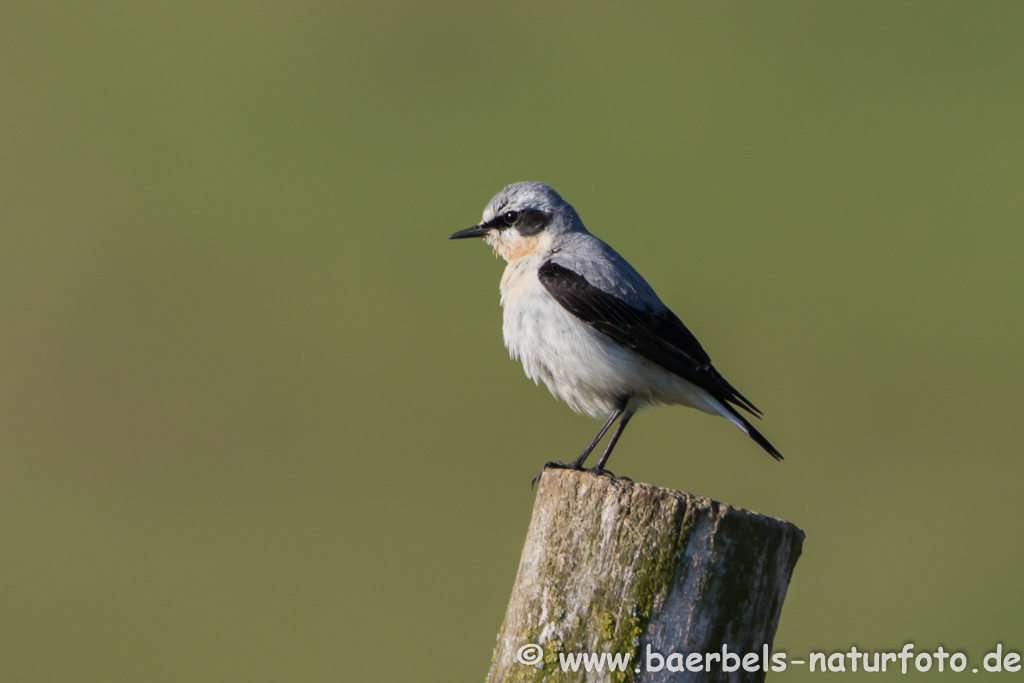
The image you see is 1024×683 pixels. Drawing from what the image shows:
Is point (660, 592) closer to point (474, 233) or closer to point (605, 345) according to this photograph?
point (605, 345)

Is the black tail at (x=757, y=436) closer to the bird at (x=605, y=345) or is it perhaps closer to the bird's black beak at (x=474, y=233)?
the bird at (x=605, y=345)

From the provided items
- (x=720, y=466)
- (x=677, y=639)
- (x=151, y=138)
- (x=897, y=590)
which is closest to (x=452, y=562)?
(x=720, y=466)

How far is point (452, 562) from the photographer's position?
10945 mm

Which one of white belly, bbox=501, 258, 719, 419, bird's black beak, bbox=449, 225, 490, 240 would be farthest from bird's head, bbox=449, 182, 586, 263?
white belly, bbox=501, 258, 719, 419

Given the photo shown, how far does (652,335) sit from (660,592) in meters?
2.44

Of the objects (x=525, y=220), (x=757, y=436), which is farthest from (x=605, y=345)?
(x=525, y=220)

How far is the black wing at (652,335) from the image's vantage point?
5.29m

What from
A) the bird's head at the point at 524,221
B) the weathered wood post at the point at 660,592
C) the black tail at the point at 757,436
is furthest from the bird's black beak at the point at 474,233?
the weathered wood post at the point at 660,592

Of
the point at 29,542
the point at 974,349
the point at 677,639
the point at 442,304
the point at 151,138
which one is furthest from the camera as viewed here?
the point at 151,138

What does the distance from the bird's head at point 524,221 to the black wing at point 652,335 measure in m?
0.89

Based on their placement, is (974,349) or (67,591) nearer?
(67,591)

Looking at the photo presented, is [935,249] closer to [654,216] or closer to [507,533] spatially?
[654,216]

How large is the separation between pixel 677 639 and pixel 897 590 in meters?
8.25

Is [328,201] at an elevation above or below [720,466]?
above
